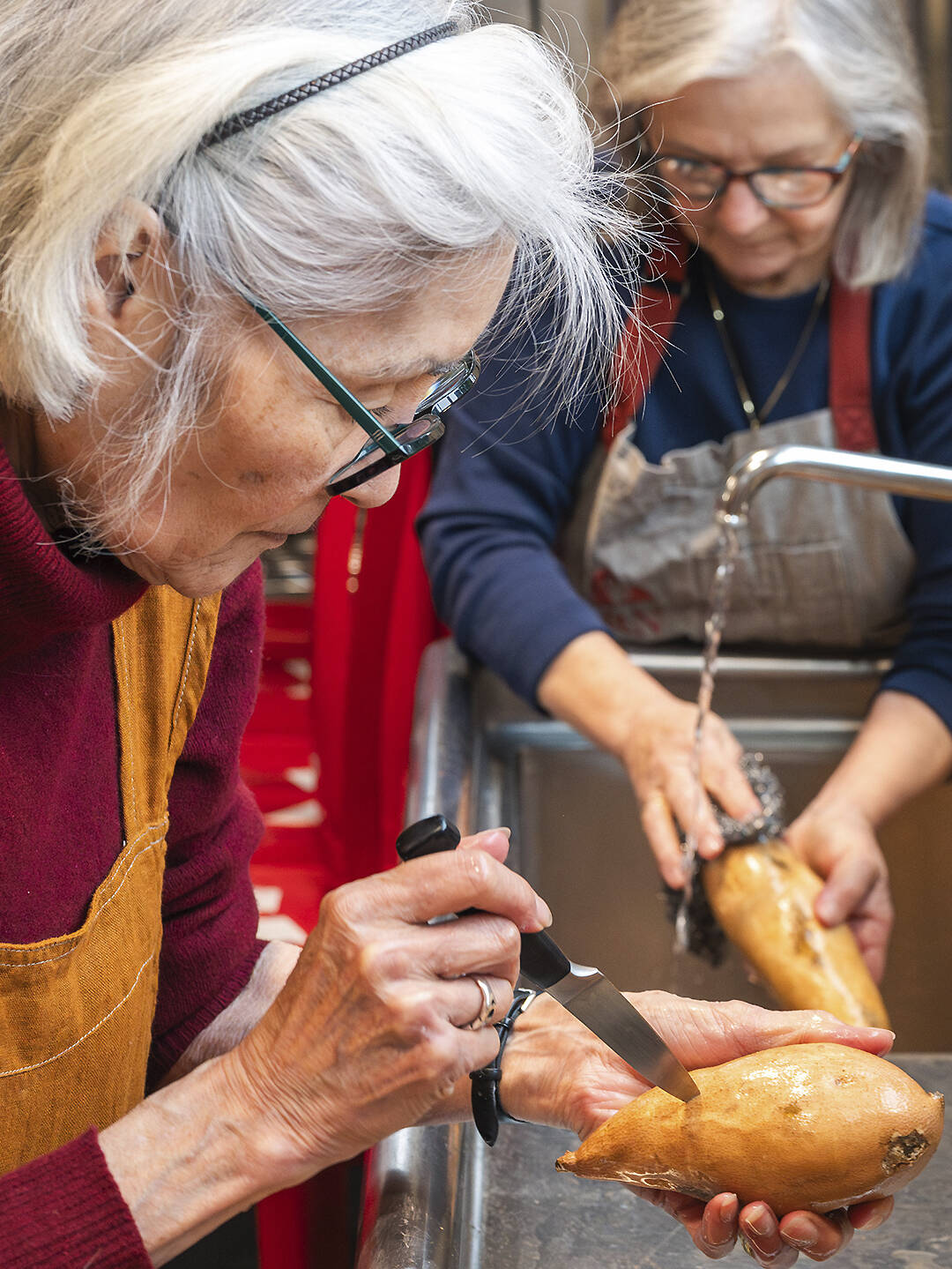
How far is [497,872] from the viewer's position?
0.81 m

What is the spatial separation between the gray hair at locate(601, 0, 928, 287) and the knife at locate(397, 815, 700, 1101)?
105 cm

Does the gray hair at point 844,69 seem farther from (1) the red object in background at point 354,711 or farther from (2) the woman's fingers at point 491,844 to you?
(2) the woman's fingers at point 491,844

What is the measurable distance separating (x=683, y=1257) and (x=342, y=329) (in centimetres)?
66

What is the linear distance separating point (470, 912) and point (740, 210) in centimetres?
105

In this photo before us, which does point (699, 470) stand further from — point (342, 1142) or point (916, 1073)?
point (342, 1142)

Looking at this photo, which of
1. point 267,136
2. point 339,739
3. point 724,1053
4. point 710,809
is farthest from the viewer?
point 339,739

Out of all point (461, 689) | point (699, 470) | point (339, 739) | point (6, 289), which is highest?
point (6, 289)

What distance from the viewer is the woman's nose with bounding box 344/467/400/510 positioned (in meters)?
0.90

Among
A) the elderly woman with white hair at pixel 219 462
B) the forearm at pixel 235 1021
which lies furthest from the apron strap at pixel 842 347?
the forearm at pixel 235 1021

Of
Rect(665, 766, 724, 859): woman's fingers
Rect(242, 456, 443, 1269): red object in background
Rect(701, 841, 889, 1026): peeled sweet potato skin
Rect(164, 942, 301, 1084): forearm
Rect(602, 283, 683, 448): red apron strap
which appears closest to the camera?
Rect(164, 942, 301, 1084): forearm

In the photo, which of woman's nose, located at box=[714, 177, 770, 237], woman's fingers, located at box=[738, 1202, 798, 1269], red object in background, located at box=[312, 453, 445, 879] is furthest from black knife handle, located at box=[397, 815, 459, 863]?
red object in background, located at box=[312, 453, 445, 879]

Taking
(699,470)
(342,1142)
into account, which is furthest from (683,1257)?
(699,470)

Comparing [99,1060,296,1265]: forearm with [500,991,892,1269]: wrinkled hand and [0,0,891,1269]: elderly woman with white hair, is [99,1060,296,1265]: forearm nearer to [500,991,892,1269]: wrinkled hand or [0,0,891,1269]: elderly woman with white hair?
[0,0,891,1269]: elderly woman with white hair

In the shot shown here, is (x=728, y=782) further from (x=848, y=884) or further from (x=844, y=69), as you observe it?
(x=844, y=69)
